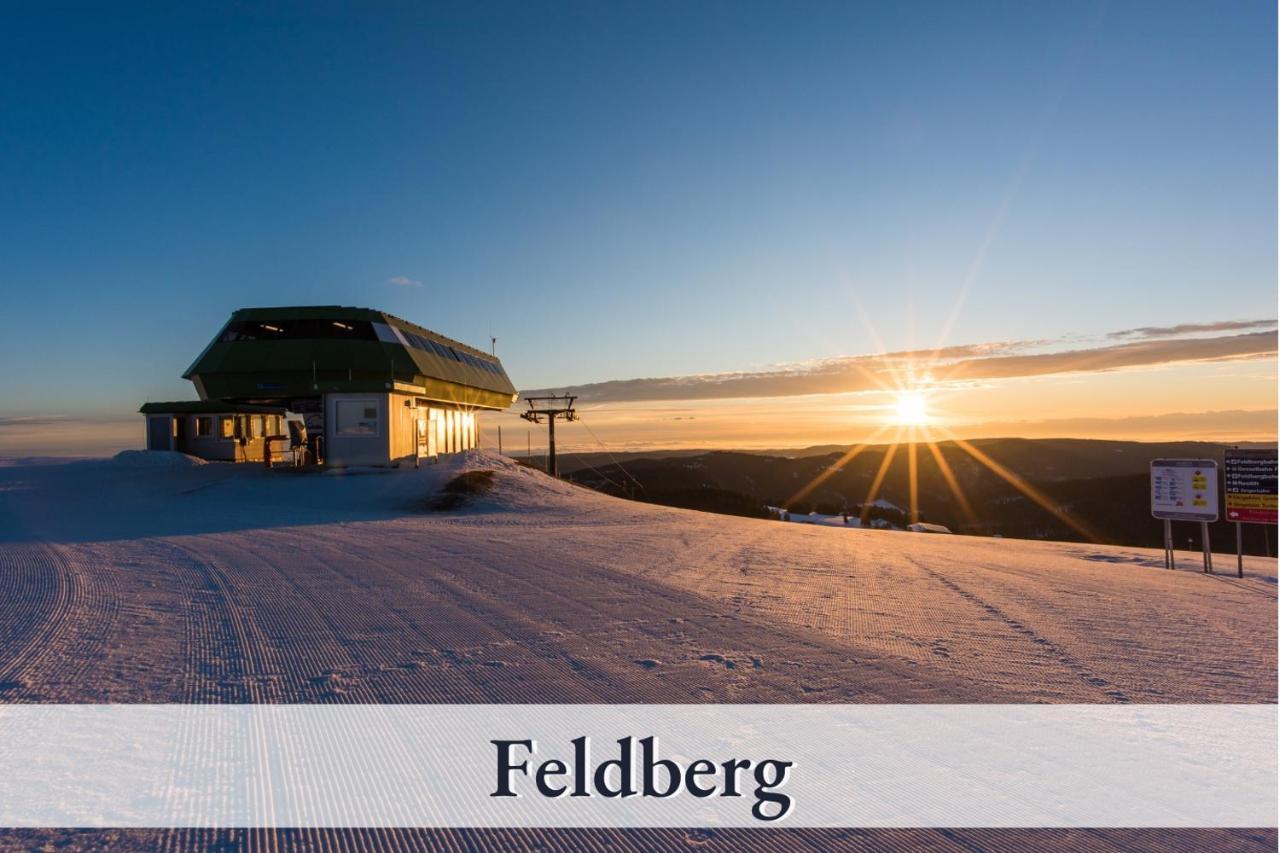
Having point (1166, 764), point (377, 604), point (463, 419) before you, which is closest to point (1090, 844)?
point (1166, 764)

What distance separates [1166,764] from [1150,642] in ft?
11.6

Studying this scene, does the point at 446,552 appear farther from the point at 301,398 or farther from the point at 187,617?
the point at 301,398

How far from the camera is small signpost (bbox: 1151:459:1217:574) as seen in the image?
14391 millimetres

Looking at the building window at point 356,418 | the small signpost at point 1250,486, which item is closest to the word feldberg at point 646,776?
the small signpost at point 1250,486

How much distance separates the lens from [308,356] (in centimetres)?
2741

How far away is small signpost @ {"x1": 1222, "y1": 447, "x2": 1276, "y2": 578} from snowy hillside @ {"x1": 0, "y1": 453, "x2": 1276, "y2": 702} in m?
1.11

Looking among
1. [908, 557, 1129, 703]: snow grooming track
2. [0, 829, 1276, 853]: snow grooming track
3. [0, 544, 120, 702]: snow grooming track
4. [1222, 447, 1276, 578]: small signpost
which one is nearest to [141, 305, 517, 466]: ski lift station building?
[0, 544, 120, 702]: snow grooming track

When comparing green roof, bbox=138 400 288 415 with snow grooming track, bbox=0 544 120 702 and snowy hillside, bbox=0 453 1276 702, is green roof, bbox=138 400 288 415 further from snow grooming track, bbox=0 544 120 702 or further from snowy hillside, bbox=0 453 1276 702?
snow grooming track, bbox=0 544 120 702

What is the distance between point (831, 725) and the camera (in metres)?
5.21

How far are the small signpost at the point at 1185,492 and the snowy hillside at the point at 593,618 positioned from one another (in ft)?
3.18

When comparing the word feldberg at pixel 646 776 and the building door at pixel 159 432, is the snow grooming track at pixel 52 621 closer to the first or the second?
the word feldberg at pixel 646 776

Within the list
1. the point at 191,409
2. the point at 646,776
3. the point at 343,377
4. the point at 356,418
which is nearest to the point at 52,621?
the point at 646,776

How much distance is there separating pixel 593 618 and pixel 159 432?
1468 inches

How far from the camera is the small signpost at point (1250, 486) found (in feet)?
45.8
